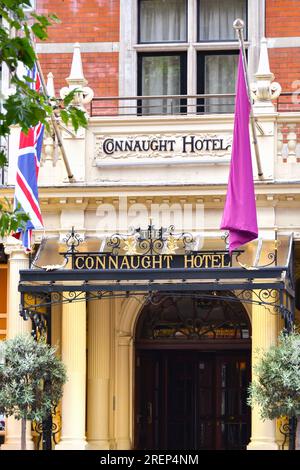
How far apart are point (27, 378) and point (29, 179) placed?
298 cm

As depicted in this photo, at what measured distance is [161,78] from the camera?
86.6ft

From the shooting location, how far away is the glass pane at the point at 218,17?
2625cm

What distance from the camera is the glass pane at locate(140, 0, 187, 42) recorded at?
86.7 ft

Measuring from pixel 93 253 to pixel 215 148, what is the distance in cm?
266

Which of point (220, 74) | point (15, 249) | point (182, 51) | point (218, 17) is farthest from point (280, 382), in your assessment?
point (218, 17)

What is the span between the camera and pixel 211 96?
24.4 m

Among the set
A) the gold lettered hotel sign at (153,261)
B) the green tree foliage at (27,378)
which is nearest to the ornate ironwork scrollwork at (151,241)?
the gold lettered hotel sign at (153,261)

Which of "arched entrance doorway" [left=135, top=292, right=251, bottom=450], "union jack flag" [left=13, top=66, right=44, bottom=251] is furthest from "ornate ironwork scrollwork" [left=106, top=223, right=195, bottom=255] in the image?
"arched entrance doorway" [left=135, top=292, right=251, bottom=450]

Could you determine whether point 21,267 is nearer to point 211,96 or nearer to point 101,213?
point 101,213

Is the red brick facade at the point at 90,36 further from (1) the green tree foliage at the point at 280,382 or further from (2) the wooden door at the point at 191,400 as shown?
(1) the green tree foliage at the point at 280,382

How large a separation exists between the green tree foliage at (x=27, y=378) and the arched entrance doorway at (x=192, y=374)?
4.44 metres

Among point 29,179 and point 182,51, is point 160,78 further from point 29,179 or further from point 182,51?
point 29,179

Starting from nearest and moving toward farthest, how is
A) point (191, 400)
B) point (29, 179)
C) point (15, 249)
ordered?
point (29, 179), point (15, 249), point (191, 400)

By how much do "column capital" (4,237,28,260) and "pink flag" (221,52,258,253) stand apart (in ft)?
13.4
